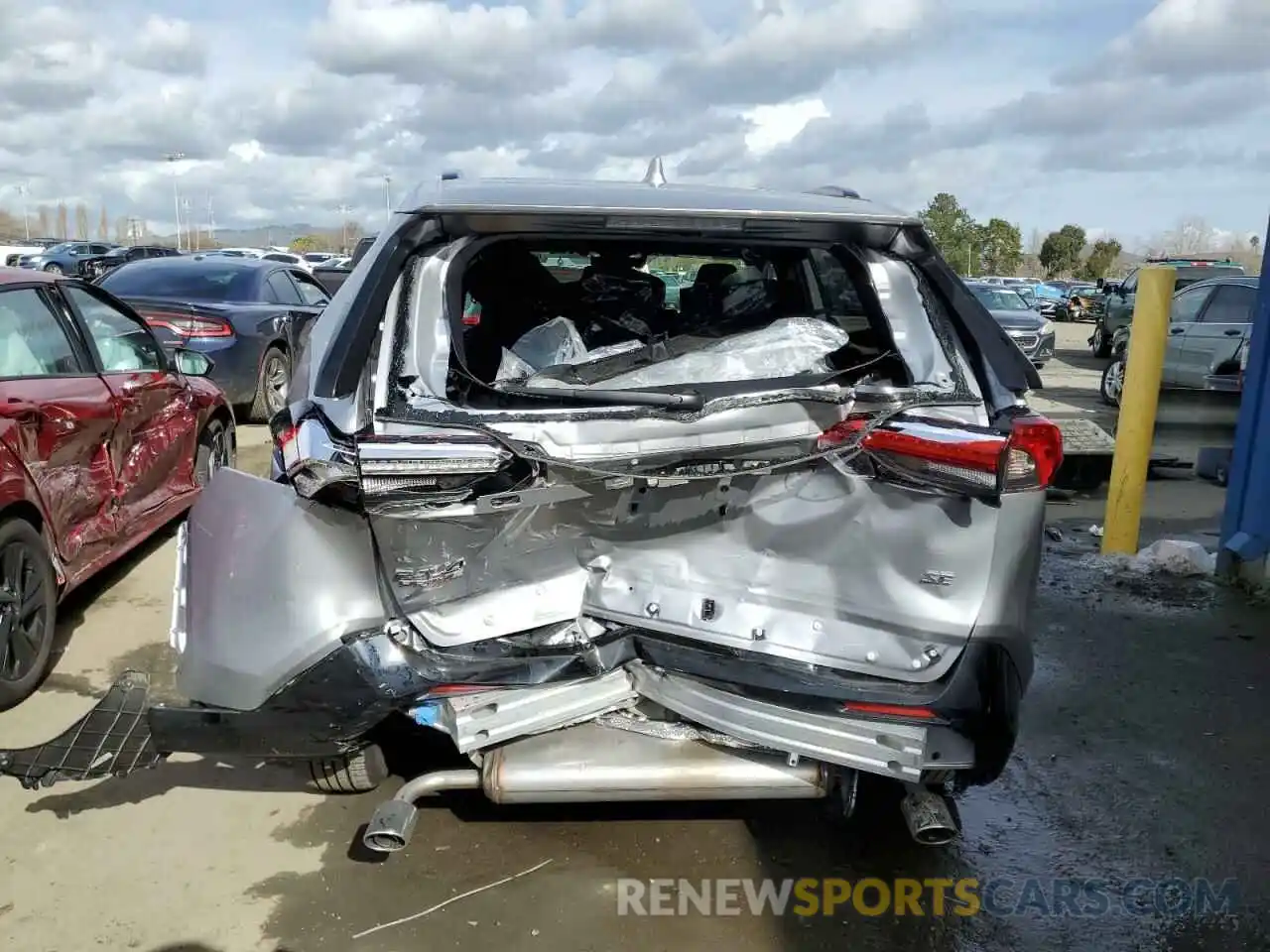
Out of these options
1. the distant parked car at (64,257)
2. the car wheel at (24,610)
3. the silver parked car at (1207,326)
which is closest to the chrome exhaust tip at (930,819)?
the car wheel at (24,610)

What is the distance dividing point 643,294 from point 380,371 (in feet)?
5.99

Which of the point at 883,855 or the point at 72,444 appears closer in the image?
the point at 883,855

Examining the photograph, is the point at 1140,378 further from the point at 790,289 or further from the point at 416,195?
the point at 416,195

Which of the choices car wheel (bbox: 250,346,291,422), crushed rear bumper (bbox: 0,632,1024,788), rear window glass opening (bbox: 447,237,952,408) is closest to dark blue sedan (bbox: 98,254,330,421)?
car wheel (bbox: 250,346,291,422)

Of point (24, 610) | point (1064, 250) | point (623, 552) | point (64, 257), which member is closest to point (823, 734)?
point (623, 552)

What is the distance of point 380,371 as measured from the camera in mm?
2500

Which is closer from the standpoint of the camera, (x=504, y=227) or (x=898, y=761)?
(x=898, y=761)

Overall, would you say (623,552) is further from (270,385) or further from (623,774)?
(270,385)

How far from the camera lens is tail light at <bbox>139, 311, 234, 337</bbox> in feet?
27.4

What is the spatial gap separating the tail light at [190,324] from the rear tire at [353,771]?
641 cm

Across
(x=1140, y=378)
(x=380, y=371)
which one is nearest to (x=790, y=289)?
(x=380, y=371)

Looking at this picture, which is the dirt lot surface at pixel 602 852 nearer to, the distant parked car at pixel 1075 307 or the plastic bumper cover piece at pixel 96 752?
the plastic bumper cover piece at pixel 96 752

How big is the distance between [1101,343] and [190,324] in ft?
57.9

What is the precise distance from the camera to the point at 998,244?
49.8 metres
